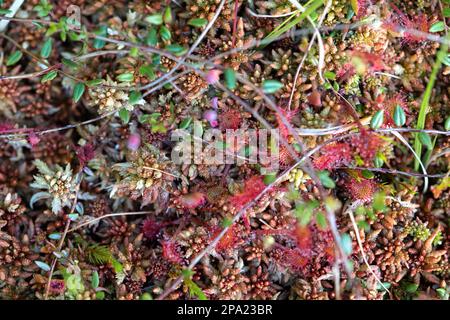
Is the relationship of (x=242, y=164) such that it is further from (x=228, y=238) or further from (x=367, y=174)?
(x=367, y=174)

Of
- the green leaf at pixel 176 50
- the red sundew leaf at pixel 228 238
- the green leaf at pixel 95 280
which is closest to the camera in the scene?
the green leaf at pixel 176 50

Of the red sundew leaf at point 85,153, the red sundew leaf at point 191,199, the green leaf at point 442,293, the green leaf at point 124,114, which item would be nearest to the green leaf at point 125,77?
the green leaf at point 124,114

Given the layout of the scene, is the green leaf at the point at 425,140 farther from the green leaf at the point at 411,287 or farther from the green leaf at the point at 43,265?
the green leaf at the point at 43,265

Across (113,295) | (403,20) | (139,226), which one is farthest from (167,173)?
(403,20)

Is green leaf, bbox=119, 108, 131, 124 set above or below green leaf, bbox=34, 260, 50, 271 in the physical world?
above

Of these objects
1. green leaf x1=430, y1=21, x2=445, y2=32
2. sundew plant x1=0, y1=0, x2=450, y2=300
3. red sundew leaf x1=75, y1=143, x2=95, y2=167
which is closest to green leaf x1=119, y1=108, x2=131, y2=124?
sundew plant x1=0, y1=0, x2=450, y2=300

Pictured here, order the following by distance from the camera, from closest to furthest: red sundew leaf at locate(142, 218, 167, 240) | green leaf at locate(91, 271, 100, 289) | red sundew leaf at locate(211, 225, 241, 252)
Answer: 1. green leaf at locate(91, 271, 100, 289)
2. red sundew leaf at locate(211, 225, 241, 252)
3. red sundew leaf at locate(142, 218, 167, 240)

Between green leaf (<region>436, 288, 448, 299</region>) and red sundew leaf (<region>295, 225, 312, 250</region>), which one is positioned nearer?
red sundew leaf (<region>295, 225, 312, 250</region>)

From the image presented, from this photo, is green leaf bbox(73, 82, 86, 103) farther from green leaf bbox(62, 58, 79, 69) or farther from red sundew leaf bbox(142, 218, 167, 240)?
red sundew leaf bbox(142, 218, 167, 240)

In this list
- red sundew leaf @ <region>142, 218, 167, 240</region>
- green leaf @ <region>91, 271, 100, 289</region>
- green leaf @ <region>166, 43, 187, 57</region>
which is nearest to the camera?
Result: green leaf @ <region>166, 43, 187, 57</region>

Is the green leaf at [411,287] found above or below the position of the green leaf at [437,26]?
below

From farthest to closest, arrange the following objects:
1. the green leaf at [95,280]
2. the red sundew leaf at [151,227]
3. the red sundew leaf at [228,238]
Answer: the red sundew leaf at [151,227] < the red sundew leaf at [228,238] < the green leaf at [95,280]
